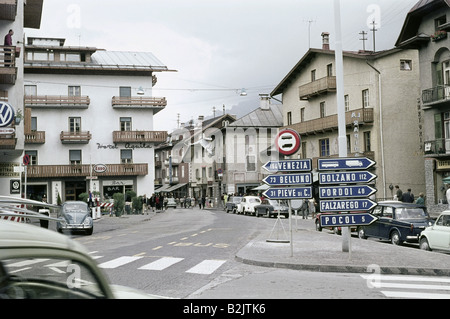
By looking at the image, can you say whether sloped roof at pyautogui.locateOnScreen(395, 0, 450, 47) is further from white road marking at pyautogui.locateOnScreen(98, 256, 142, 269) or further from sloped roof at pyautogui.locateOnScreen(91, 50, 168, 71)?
sloped roof at pyautogui.locateOnScreen(91, 50, 168, 71)

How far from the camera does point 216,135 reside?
77.9 metres

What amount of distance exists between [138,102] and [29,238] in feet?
180

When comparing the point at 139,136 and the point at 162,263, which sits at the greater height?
the point at 139,136

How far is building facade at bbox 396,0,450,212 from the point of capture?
110 feet

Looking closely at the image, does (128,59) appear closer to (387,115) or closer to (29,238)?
(387,115)

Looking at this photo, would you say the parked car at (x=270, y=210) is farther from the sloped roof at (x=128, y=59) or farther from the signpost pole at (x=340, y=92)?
the signpost pole at (x=340, y=92)

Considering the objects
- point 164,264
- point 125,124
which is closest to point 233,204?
point 125,124

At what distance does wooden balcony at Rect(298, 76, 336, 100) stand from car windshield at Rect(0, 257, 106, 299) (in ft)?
148

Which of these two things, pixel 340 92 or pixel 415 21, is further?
pixel 415 21

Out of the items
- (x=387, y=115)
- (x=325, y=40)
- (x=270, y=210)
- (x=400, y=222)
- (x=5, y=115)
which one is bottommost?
(x=270, y=210)

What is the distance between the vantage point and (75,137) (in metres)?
54.5

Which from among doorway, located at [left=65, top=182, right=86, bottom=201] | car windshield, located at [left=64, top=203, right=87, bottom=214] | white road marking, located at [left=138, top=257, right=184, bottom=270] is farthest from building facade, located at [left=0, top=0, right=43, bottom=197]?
doorway, located at [left=65, top=182, right=86, bottom=201]
